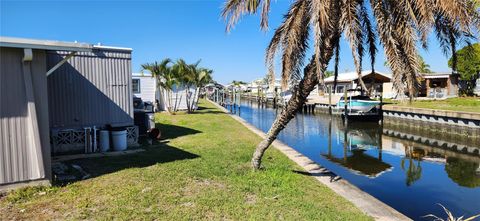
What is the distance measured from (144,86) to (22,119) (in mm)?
17456

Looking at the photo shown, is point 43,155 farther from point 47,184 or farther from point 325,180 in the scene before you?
point 325,180

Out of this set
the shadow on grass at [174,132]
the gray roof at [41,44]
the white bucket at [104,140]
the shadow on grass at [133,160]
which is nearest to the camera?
the gray roof at [41,44]

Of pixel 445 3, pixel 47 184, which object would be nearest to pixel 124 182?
pixel 47 184

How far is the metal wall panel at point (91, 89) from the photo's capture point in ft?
32.8

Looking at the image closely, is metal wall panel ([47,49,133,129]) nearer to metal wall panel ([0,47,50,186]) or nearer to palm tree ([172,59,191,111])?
metal wall panel ([0,47,50,186])

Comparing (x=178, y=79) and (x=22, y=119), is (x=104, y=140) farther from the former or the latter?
(x=178, y=79)

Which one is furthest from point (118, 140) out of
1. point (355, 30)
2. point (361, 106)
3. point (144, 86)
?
point (361, 106)

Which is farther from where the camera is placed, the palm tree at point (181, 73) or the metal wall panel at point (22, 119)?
the palm tree at point (181, 73)

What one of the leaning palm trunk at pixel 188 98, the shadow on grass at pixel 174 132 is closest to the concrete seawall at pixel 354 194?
the shadow on grass at pixel 174 132

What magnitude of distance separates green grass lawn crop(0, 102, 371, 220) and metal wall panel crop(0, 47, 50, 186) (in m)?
0.42

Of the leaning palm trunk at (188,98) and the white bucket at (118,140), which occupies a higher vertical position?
the leaning palm trunk at (188,98)

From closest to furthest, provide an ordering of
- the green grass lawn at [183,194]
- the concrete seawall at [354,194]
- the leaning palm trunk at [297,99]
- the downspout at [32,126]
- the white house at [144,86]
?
the green grass lawn at [183,194]
the concrete seawall at [354,194]
the downspout at [32,126]
the leaning palm trunk at [297,99]
the white house at [144,86]

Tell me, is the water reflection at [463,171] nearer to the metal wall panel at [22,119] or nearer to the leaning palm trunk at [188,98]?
the metal wall panel at [22,119]

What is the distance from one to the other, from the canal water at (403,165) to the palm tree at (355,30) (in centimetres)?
354
